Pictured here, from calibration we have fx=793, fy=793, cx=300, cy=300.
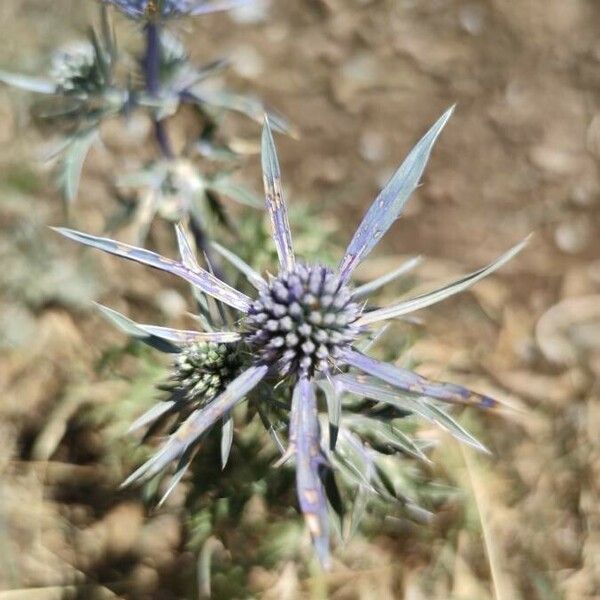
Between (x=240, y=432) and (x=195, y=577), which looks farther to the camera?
(x=195, y=577)

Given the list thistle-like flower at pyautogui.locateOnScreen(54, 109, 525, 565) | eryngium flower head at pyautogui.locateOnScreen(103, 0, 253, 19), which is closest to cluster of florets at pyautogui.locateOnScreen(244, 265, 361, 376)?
thistle-like flower at pyautogui.locateOnScreen(54, 109, 525, 565)

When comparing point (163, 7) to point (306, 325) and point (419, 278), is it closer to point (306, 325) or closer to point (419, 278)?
point (306, 325)

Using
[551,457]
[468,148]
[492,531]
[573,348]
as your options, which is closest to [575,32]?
Result: [468,148]

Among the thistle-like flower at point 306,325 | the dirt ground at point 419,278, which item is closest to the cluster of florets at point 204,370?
the thistle-like flower at point 306,325

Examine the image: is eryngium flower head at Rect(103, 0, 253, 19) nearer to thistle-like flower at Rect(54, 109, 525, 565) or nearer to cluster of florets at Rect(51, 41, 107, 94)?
cluster of florets at Rect(51, 41, 107, 94)

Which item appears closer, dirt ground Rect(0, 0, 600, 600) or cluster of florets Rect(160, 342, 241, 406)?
cluster of florets Rect(160, 342, 241, 406)

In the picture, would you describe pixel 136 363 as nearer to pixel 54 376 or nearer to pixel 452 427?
pixel 54 376
